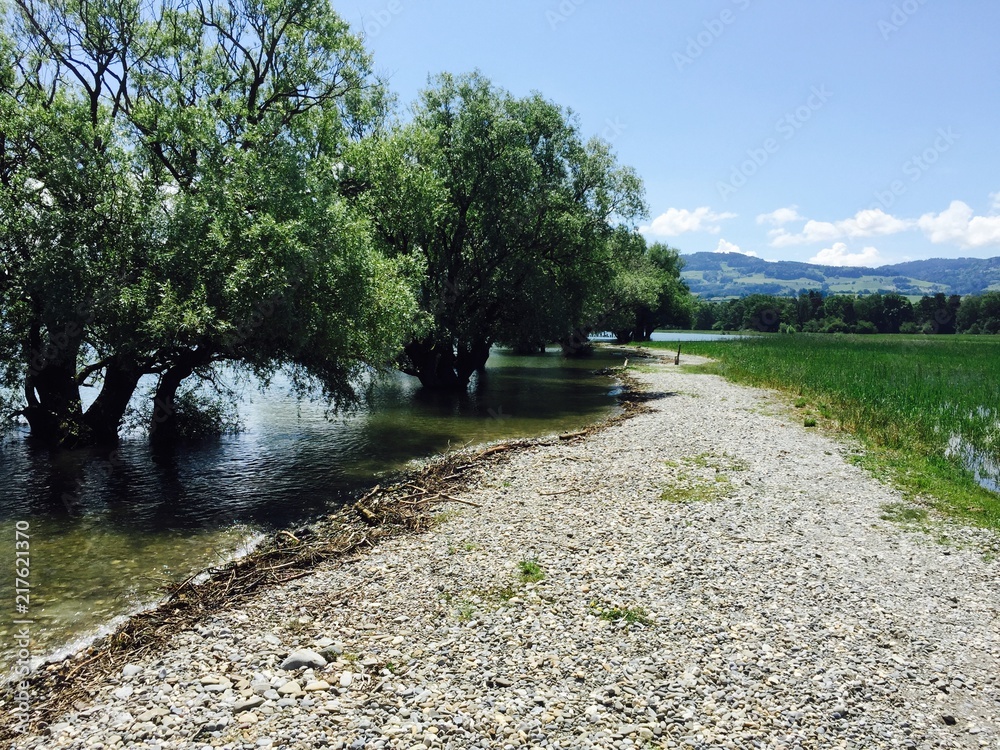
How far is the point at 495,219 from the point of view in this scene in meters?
34.8

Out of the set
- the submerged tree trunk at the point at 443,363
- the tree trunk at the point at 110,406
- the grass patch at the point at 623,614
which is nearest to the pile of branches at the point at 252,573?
the grass patch at the point at 623,614

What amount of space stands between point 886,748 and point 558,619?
13.4 feet

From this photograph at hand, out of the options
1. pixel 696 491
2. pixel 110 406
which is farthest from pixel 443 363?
pixel 696 491

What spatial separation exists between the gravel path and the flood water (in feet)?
10.6

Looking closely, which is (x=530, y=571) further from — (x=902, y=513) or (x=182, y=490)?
(x=182, y=490)

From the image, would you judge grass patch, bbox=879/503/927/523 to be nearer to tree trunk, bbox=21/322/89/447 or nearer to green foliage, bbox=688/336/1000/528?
green foliage, bbox=688/336/1000/528

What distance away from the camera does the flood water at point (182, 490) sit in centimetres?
1059

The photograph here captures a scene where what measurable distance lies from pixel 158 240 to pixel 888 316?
202 meters

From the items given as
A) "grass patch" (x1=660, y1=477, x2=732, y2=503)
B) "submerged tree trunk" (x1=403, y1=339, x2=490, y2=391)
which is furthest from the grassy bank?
"submerged tree trunk" (x1=403, y1=339, x2=490, y2=391)

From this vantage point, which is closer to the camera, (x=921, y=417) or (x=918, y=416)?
(x=921, y=417)

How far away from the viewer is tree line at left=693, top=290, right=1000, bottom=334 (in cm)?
15675

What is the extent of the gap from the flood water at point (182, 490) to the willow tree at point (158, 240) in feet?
9.02

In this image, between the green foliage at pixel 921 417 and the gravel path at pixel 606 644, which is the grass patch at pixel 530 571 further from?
the green foliage at pixel 921 417

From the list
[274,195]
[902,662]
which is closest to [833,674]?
[902,662]
